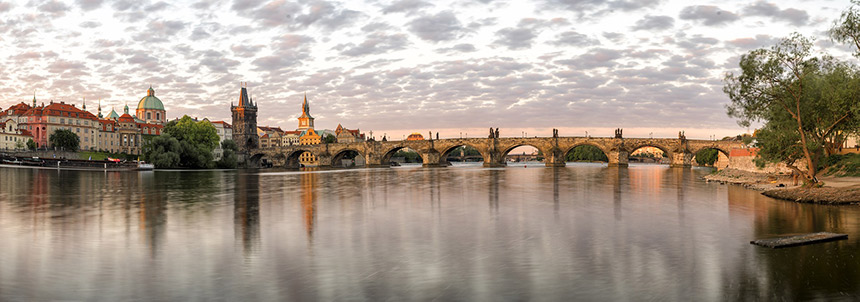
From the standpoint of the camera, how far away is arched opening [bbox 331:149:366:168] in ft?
408

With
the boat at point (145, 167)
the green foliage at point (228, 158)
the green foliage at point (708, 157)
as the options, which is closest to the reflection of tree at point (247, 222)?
the boat at point (145, 167)

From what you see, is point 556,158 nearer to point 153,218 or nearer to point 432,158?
point 432,158

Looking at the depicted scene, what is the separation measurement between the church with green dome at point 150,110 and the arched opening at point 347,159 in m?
53.0

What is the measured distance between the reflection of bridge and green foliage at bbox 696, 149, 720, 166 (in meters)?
8.83

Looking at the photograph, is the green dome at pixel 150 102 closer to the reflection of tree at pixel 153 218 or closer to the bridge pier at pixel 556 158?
the bridge pier at pixel 556 158

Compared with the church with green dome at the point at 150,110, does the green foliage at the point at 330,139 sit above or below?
below

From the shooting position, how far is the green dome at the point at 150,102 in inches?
5768

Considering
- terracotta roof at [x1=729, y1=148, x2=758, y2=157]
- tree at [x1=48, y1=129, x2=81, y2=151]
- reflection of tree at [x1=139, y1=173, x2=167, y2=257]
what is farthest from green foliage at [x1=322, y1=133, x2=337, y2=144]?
reflection of tree at [x1=139, y1=173, x2=167, y2=257]

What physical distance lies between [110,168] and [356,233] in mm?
71452

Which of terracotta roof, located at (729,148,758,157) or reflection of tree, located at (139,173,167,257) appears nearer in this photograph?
reflection of tree, located at (139,173,167,257)

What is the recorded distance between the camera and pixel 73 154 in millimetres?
95812

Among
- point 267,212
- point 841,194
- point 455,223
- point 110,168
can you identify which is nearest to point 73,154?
point 110,168

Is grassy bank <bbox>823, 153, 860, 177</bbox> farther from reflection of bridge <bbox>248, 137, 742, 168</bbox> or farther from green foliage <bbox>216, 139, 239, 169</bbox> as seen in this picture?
green foliage <bbox>216, 139, 239, 169</bbox>

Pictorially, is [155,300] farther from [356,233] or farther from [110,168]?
[110,168]
